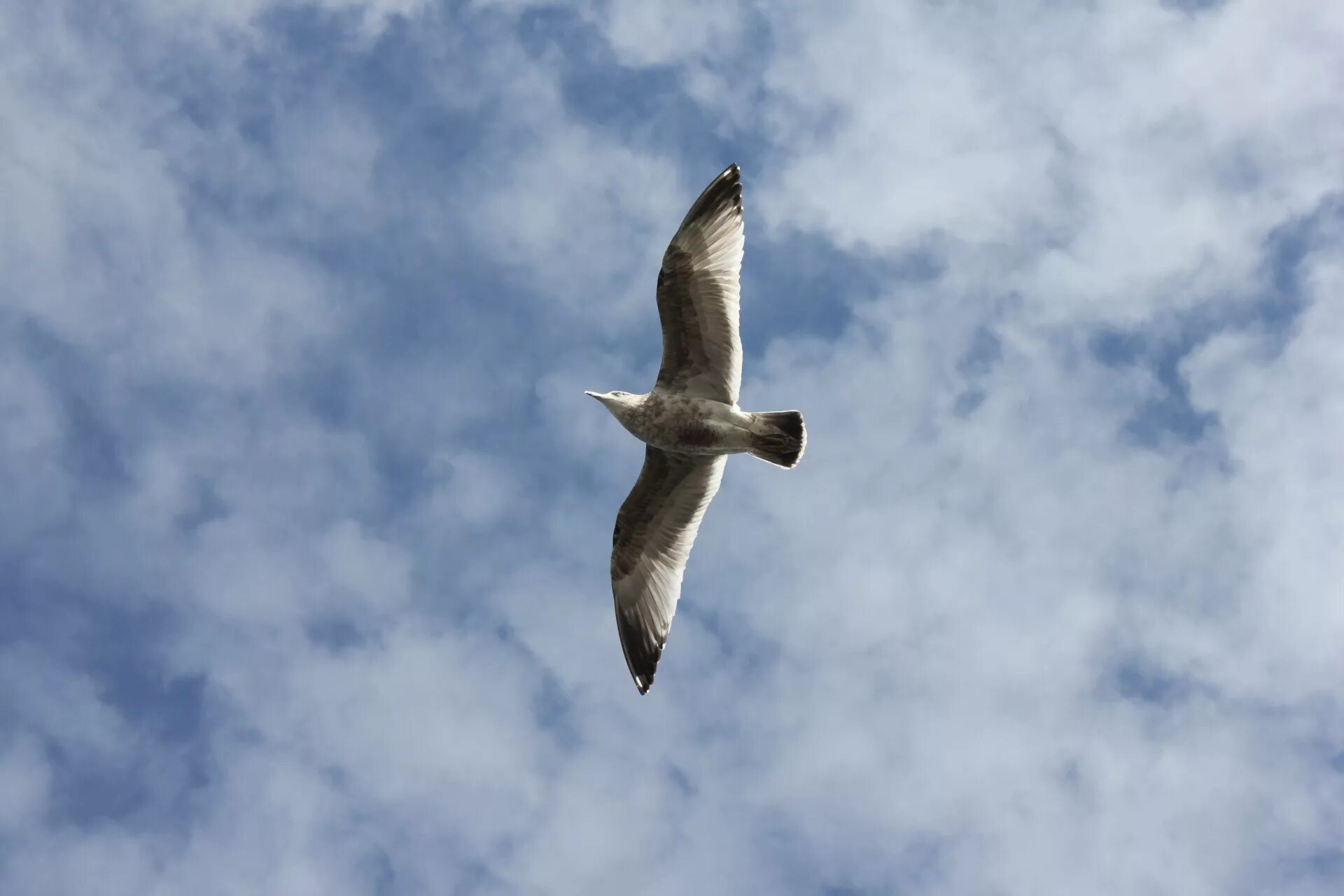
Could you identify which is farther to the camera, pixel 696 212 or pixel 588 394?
pixel 588 394

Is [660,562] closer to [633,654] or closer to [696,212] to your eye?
[633,654]

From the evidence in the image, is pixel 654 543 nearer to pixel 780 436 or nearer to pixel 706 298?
pixel 780 436

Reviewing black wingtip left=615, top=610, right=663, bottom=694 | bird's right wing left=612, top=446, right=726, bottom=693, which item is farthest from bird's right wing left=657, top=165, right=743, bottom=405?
black wingtip left=615, top=610, right=663, bottom=694

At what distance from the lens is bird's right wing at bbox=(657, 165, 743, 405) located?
50.9 ft

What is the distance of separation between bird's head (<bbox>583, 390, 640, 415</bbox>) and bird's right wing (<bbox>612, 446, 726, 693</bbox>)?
858 millimetres

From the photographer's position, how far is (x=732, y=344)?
15625 millimetres

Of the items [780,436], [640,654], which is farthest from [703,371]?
[640,654]

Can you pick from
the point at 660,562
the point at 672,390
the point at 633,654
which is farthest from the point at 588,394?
the point at 633,654

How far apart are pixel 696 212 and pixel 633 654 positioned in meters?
6.18

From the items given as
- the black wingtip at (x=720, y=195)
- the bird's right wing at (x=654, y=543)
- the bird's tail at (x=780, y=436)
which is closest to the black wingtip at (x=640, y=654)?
the bird's right wing at (x=654, y=543)

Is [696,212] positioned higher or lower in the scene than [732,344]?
higher

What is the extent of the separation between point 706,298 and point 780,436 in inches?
78.7

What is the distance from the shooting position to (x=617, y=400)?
16266 mm

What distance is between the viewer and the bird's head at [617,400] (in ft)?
53.1
